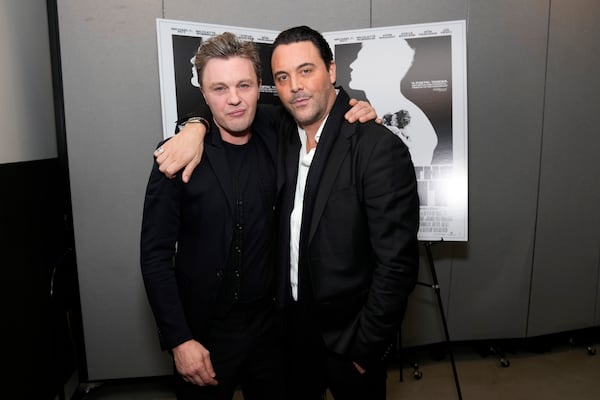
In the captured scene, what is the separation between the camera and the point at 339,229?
1.45 meters

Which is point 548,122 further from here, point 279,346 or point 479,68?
point 279,346

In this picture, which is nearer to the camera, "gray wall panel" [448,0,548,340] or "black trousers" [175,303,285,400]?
"black trousers" [175,303,285,400]

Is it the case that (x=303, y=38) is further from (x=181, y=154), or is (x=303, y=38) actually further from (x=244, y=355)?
(x=244, y=355)

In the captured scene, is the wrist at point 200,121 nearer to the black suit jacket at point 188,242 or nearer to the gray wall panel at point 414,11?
the black suit jacket at point 188,242

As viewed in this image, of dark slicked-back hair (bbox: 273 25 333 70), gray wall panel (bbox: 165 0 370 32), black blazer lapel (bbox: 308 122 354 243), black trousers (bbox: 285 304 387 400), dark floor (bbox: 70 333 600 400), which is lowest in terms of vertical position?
dark floor (bbox: 70 333 600 400)

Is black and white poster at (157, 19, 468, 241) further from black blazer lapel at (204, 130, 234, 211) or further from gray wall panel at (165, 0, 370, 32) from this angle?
black blazer lapel at (204, 130, 234, 211)

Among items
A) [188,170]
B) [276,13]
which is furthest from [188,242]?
[276,13]

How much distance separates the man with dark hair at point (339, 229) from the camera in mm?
1421

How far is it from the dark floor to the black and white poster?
1.07m

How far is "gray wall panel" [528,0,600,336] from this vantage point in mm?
2941

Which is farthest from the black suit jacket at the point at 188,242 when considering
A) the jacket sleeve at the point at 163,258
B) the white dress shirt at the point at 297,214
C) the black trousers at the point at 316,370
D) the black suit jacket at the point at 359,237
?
the black trousers at the point at 316,370

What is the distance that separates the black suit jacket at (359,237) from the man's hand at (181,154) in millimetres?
388

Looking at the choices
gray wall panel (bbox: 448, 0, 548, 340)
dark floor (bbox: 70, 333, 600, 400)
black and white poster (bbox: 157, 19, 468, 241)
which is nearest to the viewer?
black and white poster (bbox: 157, 19, 468, 241)

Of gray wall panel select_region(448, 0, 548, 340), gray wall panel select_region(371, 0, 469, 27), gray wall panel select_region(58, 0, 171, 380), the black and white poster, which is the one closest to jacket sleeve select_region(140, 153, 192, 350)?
the black and white poster
